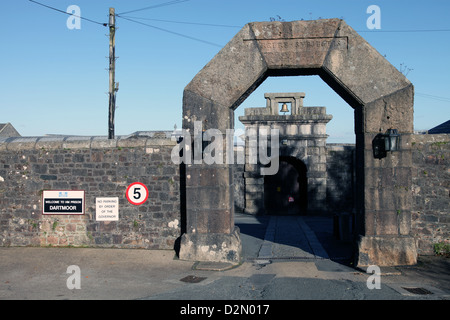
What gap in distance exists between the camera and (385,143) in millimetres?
8000

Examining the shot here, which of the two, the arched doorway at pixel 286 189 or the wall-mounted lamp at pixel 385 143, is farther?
the arched doorway at pixel 286 189

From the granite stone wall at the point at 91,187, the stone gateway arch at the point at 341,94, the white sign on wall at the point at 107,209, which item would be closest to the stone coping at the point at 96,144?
the granite stone wall at the point at 91,187

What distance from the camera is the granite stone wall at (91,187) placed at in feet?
31.2

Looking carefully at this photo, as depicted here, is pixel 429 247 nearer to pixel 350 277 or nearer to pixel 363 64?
pixel 350 277

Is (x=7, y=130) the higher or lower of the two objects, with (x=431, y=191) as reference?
higher

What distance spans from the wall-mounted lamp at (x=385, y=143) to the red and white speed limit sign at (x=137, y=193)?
5267mm

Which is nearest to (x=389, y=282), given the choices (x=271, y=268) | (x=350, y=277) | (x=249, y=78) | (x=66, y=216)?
(x=350, y=277)

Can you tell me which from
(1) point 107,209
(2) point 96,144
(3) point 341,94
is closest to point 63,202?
(1) point 107,209

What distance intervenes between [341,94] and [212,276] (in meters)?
4.78

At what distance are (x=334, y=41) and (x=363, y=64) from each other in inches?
30.1

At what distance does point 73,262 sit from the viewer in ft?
28.2

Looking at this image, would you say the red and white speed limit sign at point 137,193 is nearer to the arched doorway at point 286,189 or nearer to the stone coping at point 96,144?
the stone coping at point 96,144

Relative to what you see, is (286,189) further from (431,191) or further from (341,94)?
(341,94)

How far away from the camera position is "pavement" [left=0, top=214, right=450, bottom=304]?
6.39 m
